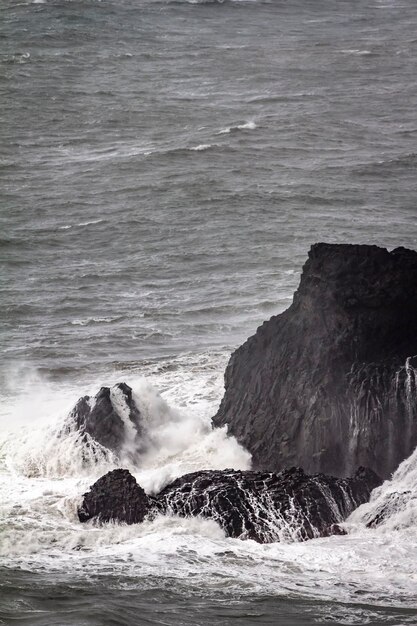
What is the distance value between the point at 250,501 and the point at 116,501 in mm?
3233

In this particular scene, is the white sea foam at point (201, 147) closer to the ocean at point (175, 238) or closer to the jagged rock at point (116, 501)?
the ocean at point (175, 238)

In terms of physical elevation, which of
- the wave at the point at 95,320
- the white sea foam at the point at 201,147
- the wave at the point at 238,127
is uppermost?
the wave at the point at 238,127

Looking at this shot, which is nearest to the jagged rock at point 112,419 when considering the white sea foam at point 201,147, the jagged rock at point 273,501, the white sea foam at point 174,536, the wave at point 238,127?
the white sea foam at point 174,536

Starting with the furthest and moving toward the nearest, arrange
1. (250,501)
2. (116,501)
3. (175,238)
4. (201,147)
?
(201,147), (175,238), (116,501), (250,501)

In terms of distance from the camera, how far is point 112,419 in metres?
34.8

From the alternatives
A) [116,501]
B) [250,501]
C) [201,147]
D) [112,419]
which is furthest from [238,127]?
[250,501]

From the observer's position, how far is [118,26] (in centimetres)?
9319

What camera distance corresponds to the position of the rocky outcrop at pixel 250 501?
29359mm

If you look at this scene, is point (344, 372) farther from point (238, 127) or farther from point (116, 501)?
point (238, 127)

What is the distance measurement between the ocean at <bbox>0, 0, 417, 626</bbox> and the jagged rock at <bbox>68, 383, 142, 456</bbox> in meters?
0.52

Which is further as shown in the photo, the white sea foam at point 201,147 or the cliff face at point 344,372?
the white sea foam at point 201,147

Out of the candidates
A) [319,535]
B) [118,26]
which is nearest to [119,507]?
[319,535]

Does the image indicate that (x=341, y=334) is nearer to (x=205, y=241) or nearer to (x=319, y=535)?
(x=319, y=535)

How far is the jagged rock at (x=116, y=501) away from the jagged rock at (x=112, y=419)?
3119 mm
